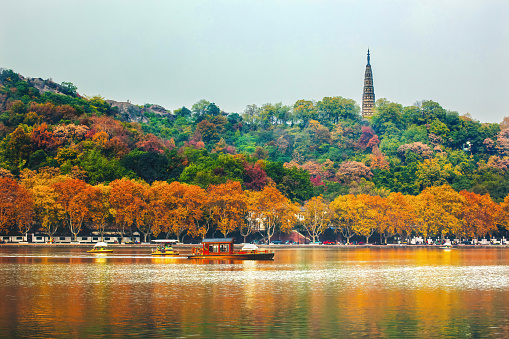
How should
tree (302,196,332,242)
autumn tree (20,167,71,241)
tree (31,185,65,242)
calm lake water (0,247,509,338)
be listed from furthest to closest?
tree (302,196,332,242) < autumn tree (20,167,71,241) < tree (31,185,65,242) < calm lake water (0,247,509,338)

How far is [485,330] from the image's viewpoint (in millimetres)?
28281

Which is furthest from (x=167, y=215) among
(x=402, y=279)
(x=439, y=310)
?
(x=439, y=310)

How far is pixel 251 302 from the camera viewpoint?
3684 cm

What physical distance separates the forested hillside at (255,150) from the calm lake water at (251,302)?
62727 mm

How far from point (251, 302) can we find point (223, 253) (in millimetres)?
41062

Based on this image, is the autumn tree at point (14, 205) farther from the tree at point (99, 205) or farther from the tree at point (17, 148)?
the tree at point (17, 148)

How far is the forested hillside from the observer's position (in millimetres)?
128375

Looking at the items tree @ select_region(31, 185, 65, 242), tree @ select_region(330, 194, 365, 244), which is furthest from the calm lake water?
tree @ select_region(330, 194, 365, 244)

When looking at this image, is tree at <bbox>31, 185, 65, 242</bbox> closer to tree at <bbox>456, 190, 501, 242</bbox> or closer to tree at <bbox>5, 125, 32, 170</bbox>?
tree at <bbox>5, 125, 32, 170</bbox>

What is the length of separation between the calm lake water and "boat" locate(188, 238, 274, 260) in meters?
14.9

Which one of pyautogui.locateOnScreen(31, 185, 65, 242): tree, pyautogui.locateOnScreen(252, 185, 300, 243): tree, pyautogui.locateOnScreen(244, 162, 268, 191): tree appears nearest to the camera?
pyautogui.locateOnScreen(31, 185, 65, 242): tree

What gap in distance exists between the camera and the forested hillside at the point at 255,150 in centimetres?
12838

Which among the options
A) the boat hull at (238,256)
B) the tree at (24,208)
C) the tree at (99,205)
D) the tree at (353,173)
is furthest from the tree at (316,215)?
the tree at (24,208)

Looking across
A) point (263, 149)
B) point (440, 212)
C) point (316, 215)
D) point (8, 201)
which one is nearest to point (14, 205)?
A: point (8, 201)
